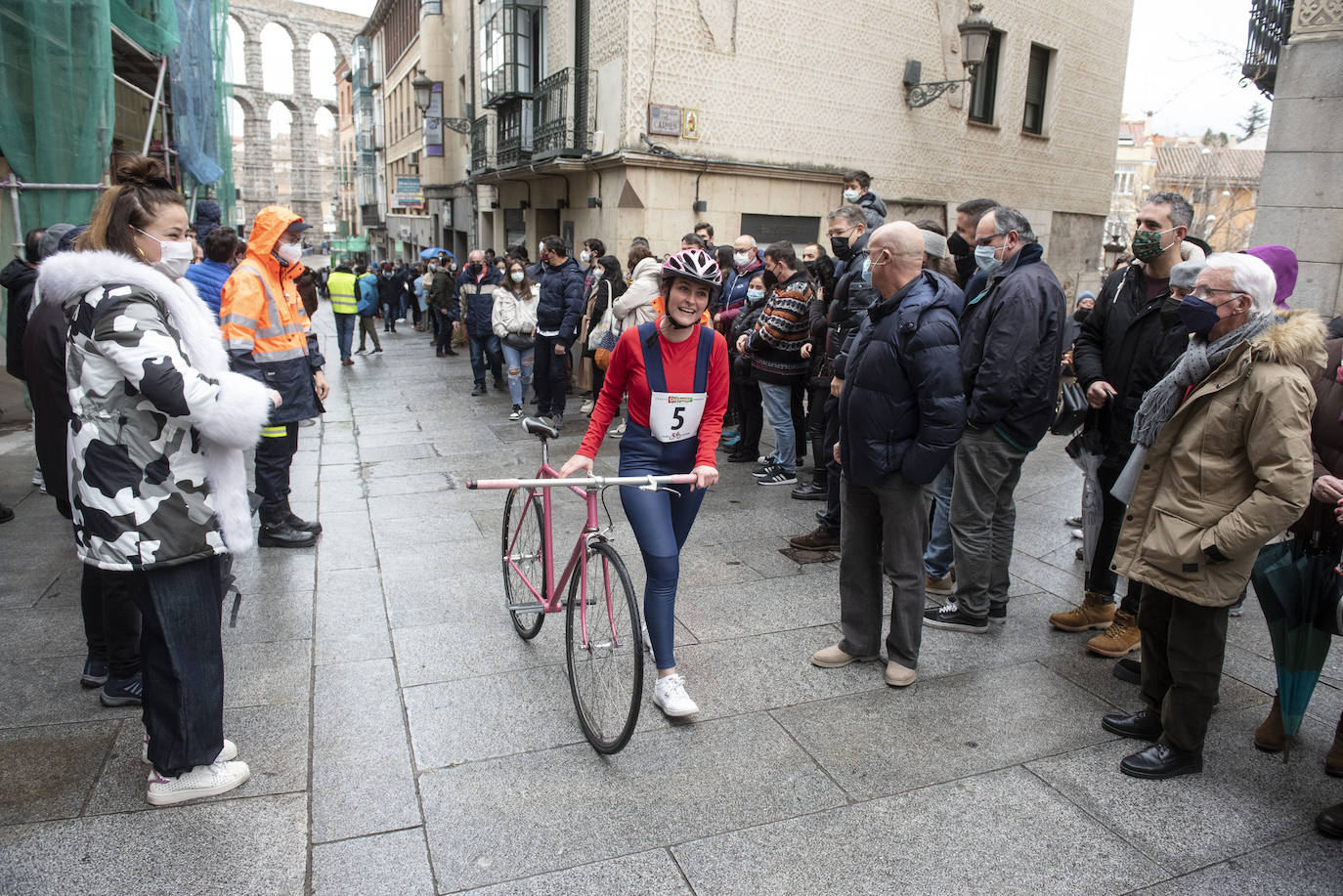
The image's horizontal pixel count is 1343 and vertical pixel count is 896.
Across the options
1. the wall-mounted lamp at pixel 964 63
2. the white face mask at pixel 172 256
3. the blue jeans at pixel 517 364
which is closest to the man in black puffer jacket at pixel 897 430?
the white face mask at pixel 172 256

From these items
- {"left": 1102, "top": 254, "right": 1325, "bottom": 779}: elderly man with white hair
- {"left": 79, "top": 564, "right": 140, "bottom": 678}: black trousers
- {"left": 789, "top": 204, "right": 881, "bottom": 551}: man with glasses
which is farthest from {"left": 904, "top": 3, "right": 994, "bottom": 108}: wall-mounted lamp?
{"left": 79, "top": 564, "right": 140, "bottom": 678}: black trousers

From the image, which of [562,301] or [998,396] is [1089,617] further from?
[562,301]

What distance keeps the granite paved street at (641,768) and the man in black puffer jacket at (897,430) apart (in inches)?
14.5

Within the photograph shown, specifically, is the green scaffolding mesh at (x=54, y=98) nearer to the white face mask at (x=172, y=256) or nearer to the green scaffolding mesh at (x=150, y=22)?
the green scaffolding mesh at (x=150, y=22)

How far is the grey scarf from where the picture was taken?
3.18 meters

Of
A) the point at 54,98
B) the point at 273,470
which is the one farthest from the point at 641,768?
the point at 54,98

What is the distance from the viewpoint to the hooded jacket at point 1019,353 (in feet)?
13.7

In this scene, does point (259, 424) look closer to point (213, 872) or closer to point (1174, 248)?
point (213, 872)

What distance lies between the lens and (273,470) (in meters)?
5.69

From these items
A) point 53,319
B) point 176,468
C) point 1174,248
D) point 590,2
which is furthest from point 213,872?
point 590,2

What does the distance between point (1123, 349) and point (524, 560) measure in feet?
10.3

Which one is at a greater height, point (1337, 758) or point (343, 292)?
point (343, 292)

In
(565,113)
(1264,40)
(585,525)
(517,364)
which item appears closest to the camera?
(585,525)

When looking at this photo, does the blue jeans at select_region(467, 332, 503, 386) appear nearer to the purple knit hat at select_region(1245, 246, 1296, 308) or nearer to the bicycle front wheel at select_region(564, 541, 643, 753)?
the bicycle front wheel at select_region(564, 541, 643, 753)
